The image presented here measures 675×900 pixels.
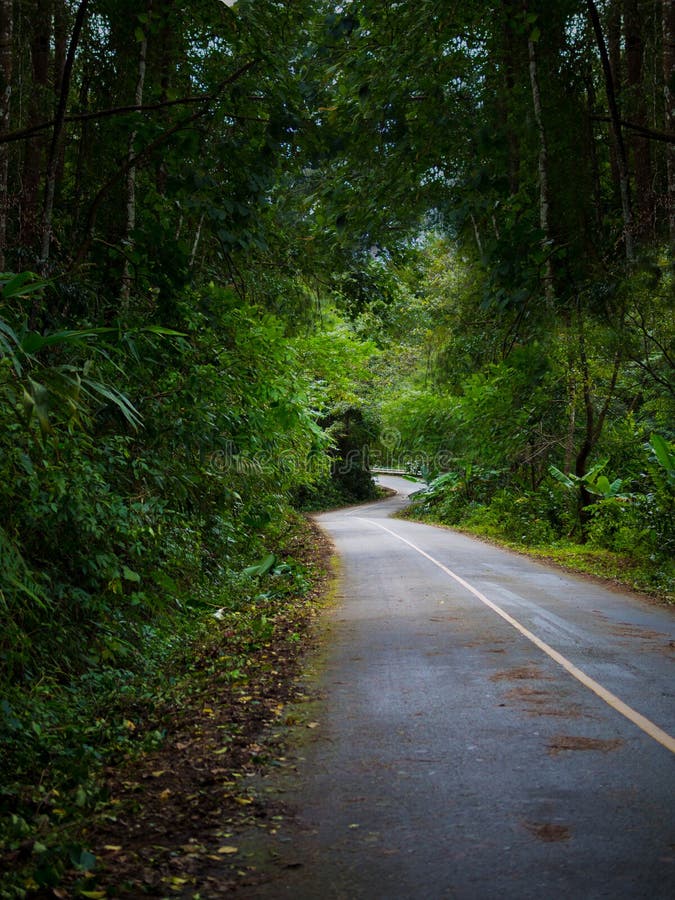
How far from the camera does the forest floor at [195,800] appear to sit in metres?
3.81

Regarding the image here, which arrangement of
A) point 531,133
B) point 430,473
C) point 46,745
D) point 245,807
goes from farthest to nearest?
point 430,473
point 531,133
point 46,745
point 245,807

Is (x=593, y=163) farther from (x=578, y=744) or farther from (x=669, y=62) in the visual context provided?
(x=578, y=744)

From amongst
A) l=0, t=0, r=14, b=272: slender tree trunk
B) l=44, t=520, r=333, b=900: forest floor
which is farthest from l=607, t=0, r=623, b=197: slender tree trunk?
l=44, t=520, r=333, b=900: forest floor

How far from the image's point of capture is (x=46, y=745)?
5559mm

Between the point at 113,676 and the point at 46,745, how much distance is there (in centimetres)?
189

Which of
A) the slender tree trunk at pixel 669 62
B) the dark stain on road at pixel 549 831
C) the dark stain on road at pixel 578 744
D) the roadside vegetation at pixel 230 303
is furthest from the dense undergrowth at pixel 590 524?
the dark stain on road at pixel 549 831

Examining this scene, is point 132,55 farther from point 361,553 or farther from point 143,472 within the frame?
point 361,553

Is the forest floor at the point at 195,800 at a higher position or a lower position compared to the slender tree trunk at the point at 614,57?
lower

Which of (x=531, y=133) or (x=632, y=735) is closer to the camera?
(x=632, y=735)

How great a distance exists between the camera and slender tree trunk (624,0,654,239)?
1589 cm

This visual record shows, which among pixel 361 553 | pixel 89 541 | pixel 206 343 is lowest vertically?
pixel 361 553

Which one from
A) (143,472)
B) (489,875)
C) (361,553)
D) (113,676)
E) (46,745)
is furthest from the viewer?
(361,553)

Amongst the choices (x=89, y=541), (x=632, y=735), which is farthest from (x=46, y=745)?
(x=632, y=735)

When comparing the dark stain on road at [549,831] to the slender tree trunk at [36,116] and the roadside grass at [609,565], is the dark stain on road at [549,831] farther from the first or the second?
the roadside grass at [609,565]
